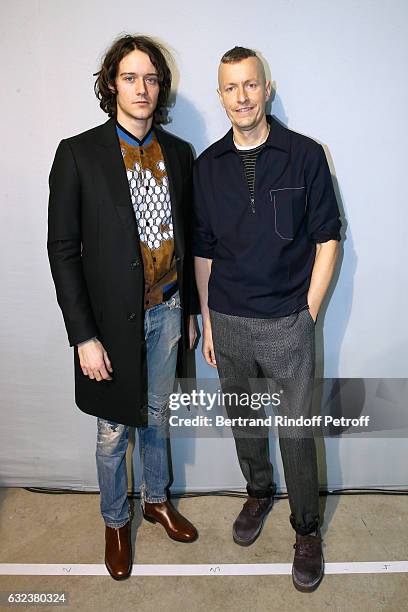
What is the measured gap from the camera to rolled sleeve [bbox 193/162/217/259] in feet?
5.98

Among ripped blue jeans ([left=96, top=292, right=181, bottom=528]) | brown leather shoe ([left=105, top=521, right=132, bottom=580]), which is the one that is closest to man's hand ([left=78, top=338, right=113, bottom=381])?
ripped blue jeans ([left=96, top=292, right=181, bottom=528])

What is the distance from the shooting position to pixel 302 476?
1872 mm

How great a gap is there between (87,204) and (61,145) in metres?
0.20

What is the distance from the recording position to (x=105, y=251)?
1.71 metres

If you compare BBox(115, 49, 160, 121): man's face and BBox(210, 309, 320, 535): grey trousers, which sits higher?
BBox(115, 49, 160, 121): man's face

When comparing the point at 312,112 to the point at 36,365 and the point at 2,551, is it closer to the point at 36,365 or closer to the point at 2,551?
the point at 36,365

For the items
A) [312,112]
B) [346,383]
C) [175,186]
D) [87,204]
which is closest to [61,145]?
[87,204]

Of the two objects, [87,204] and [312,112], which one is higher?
[312,112]

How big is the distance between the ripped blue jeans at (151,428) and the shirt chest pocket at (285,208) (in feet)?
1.40
